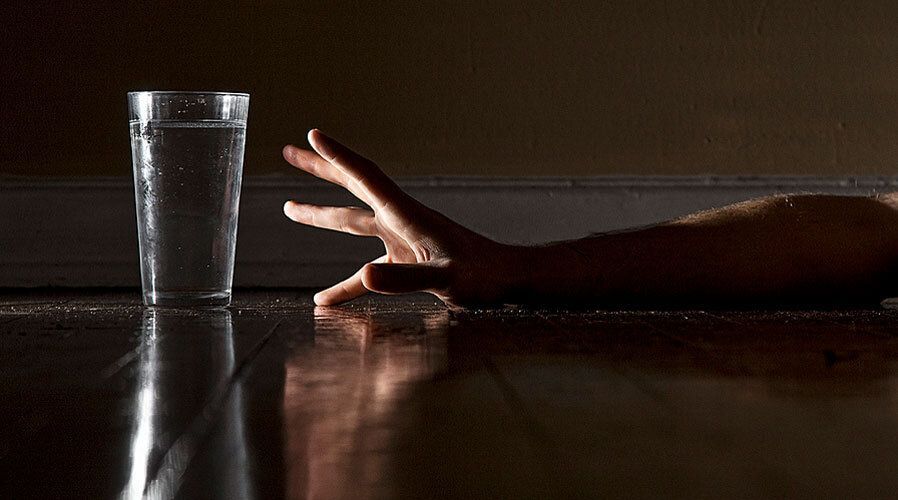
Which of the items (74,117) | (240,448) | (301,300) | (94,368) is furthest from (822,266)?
(74,117)

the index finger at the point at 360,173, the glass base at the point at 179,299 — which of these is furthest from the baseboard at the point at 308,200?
the index finger at the point at 360,173

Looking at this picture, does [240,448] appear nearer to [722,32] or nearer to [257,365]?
[257,365]

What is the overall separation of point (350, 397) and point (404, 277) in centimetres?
43

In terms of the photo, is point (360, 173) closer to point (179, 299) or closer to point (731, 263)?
point (179, 299)

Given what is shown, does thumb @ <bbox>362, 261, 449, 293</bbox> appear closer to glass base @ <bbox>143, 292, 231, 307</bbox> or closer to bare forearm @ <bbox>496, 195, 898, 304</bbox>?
bare forearm @ <bbox>496, 195, 898, 304</bbox>

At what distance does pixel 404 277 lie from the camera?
1.04 m

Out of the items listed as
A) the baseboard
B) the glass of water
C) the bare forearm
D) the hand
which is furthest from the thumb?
the baseboard

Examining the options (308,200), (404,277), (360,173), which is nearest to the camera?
(404,277)

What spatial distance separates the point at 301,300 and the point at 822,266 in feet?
2.09

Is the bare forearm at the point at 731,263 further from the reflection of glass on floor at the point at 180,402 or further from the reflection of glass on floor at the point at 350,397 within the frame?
the reflection of glass on floor at the point at 180,402

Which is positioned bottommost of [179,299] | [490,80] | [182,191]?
[179,299]

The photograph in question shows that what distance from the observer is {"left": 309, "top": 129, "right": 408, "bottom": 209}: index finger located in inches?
45.5

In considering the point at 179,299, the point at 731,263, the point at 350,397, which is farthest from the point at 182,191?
the point at 350,397

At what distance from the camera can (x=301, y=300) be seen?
1491 mm
